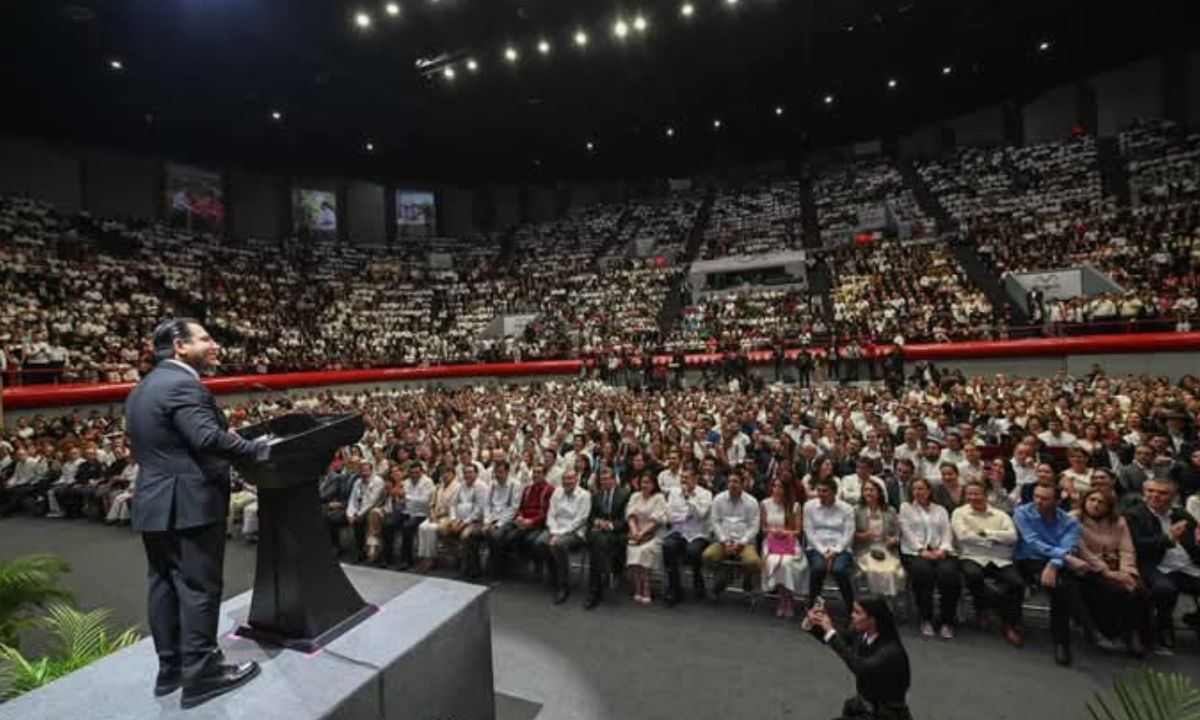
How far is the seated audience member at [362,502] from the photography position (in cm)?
646

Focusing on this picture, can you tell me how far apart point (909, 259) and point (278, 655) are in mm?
22562

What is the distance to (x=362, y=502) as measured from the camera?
655 centimetres

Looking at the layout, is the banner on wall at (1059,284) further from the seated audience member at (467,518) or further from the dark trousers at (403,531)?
the dark trousers at (403,531)

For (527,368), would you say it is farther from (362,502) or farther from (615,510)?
(615,510)

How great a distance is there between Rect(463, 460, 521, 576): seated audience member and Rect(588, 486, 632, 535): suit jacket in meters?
0.87

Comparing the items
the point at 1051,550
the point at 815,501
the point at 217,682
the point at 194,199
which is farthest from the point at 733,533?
the point at 194,199

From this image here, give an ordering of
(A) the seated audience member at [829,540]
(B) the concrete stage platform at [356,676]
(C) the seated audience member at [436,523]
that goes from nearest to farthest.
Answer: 1. (B) the concrete stage platform at [356,676]
2. (A) the seated audience member at [829,540]
3. (C) the seated audience member at [436,523]

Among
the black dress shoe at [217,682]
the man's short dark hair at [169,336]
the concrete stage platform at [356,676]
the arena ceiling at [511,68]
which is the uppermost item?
the arena ceiling at [511,68]

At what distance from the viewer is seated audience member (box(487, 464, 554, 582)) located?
5.71 m

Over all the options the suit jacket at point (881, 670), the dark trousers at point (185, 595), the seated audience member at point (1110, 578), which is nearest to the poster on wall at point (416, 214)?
the dark trousers at point (185, 595)

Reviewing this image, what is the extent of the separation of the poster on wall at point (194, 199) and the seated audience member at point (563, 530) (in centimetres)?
2943

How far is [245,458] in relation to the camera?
2135mm

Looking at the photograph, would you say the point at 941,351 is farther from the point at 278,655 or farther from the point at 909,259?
the point at 278,655

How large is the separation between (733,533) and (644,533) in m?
0.83
